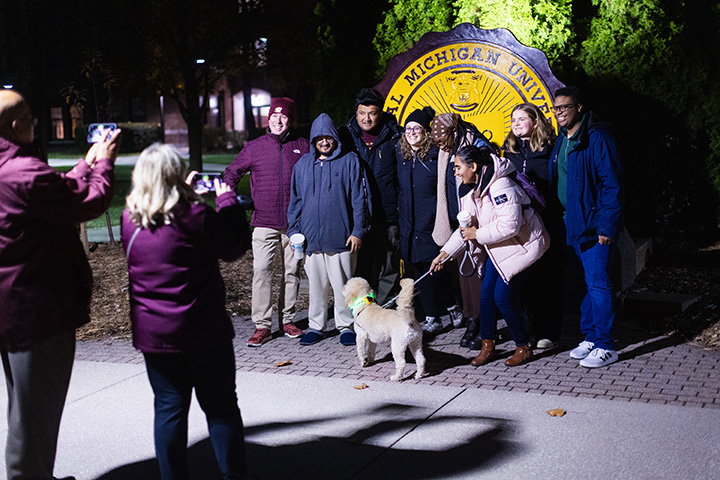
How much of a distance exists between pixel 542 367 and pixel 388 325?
1222 millimetres

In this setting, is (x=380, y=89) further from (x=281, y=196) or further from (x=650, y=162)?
(x=650, y=162)

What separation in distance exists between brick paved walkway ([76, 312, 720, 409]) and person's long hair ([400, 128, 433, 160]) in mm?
1583

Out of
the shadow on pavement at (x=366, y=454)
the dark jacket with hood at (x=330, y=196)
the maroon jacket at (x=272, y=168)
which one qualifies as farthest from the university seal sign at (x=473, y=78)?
the shadow on pavement at (x=366, y=454)

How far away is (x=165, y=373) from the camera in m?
3.64

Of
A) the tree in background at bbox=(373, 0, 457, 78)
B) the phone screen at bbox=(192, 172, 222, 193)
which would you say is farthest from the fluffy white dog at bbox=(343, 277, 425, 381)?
the tree in background at bbox=(373, 0, 457, 78)

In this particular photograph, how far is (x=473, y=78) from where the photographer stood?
342 inches

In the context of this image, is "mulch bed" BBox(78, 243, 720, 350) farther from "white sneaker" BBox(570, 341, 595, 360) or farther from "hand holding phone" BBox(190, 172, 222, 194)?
"hand holding phone" BBox(190, 172, 222, 194)

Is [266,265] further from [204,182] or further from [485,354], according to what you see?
[204,182]

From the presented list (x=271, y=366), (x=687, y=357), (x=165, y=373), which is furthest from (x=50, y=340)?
(x=687, y=357)

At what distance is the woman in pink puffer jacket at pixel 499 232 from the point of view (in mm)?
5926

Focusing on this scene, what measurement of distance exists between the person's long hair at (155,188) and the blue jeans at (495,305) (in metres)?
3.19

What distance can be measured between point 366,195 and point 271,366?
1.59 m

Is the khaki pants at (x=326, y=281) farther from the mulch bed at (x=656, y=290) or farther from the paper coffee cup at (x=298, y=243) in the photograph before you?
the mulch bed at (x=656, y=290)

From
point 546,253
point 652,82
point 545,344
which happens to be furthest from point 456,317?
point 652,82
